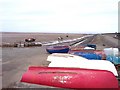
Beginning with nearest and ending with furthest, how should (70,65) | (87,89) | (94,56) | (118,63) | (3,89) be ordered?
(87,89), (3,89), (70,65), (118,63), (94,56)

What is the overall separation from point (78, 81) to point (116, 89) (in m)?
1.26

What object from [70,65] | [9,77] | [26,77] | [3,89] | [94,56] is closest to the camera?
[26,77]

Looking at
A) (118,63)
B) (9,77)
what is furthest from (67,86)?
(118,63)

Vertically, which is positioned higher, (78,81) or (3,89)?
(78,81)

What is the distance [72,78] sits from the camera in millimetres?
7844

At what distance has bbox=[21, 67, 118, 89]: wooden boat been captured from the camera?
7688 mm

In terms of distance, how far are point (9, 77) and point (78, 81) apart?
497 centimetres

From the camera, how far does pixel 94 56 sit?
1470 centimetres

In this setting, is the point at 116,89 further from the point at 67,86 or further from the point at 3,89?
the point at 3,89

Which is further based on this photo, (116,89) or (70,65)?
(70,65)

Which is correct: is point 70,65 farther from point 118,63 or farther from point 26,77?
point 118,63

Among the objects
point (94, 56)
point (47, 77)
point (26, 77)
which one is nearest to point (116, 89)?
point (47, 77)

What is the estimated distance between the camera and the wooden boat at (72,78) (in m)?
7.69

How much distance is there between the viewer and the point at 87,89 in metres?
7.62
